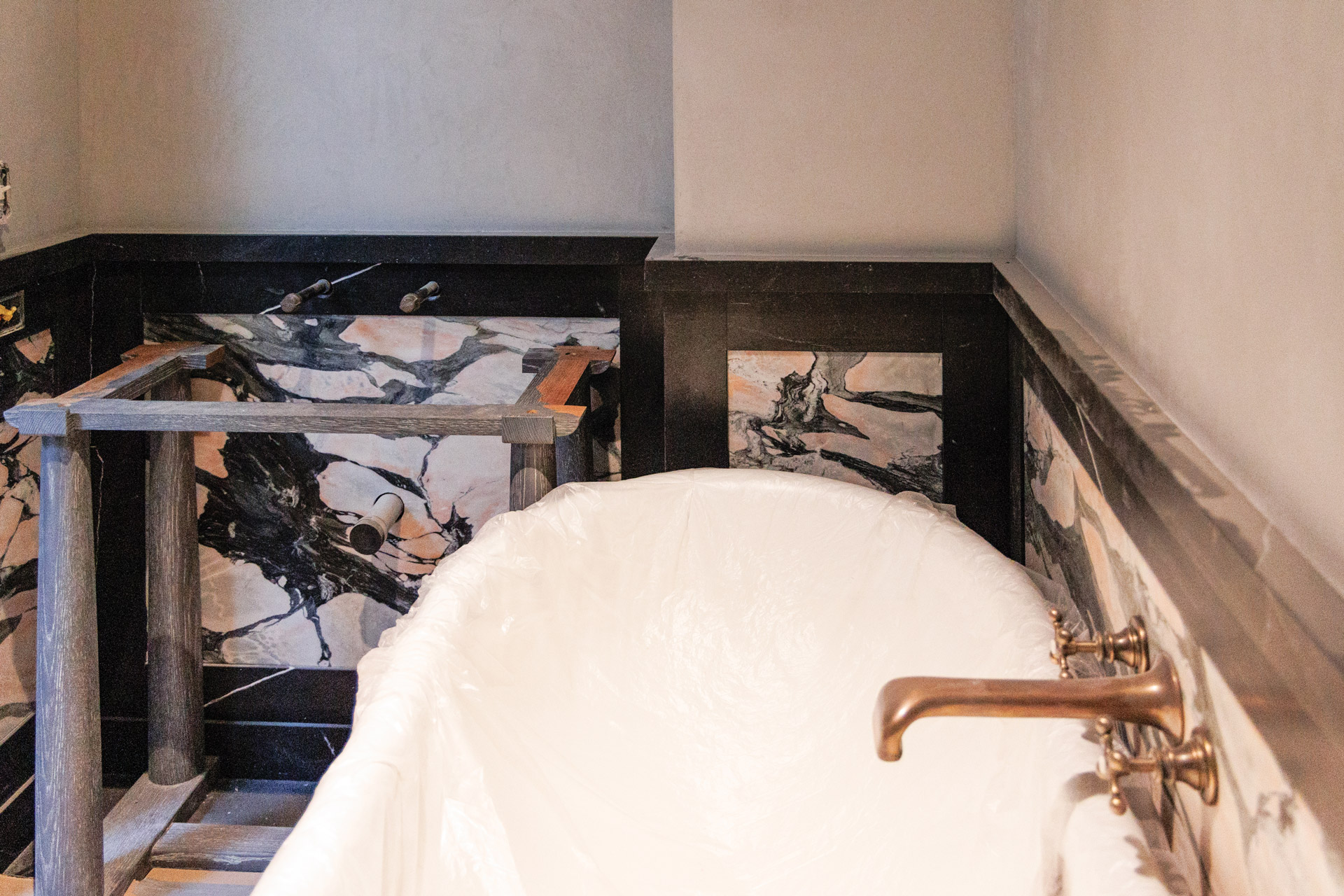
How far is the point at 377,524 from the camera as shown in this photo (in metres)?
2.12

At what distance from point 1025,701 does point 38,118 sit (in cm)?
226

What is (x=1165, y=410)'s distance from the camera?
1.03 m

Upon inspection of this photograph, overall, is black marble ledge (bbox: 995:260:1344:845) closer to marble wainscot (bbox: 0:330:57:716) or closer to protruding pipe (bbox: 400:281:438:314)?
protruding pipe (bbox: 400:281:438:314)

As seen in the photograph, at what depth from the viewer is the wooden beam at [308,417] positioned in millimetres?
1788

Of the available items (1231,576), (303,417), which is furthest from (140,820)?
(1231,576)

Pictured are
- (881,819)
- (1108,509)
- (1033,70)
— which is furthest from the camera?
(1033,70)

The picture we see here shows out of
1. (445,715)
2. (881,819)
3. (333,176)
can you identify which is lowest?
(881,819)

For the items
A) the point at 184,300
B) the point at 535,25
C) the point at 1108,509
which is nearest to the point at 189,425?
the point at 184,300

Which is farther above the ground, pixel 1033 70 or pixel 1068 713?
pixel 1033 70

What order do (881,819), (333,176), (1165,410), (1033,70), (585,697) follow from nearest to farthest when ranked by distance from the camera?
(1165,410), (881,819), (585,697), (1033,70), (333,176)

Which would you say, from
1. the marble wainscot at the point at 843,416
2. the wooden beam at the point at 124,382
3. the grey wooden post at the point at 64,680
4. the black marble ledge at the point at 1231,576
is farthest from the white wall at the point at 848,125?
the grey wooden post at the point at 64,680

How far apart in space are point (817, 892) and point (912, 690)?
2.49 feet

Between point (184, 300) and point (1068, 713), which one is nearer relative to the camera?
point (1068, 713)

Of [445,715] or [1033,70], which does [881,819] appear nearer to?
[445,715]
